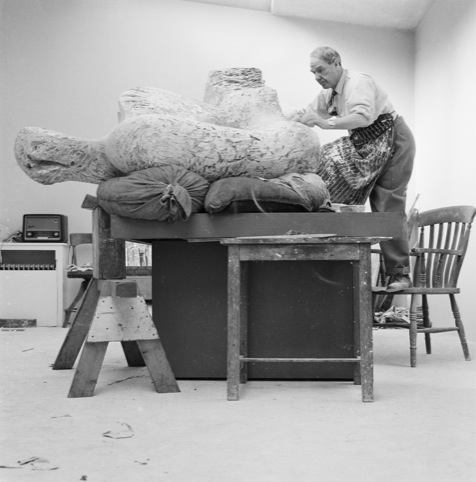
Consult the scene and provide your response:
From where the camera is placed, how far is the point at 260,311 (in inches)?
113

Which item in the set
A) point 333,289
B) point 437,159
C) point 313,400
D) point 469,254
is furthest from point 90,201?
point 437,159

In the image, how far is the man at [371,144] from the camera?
3.60 meters

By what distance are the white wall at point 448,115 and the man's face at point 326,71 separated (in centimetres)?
145

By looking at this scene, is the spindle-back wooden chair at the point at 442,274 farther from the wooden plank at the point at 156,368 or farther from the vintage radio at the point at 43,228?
the vintage radio at the point at 43,228

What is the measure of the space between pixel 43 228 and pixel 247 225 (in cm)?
388

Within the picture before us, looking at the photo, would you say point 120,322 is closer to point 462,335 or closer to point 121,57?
point 462,335

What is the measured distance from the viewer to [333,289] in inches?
112

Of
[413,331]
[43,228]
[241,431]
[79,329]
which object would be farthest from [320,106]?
[43,228]

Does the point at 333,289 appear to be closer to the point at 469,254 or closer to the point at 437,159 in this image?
the point at 469,254

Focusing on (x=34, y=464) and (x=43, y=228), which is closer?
(x=34, y=464)

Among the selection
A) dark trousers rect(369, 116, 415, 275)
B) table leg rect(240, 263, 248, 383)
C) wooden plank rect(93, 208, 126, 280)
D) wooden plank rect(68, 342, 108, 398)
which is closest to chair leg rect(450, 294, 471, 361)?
dark trousers rect(369, 116, 415, 275)

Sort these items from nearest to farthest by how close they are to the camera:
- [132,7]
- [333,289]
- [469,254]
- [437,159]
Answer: [333,289], [469,254], [437,159], [132,7]

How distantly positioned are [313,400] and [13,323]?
158 inches

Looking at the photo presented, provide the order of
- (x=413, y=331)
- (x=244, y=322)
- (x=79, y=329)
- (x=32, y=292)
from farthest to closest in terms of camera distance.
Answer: (x=32, y=292)
(x=413, y=331)
(x=79, y=329)
(x=244, y=322)
